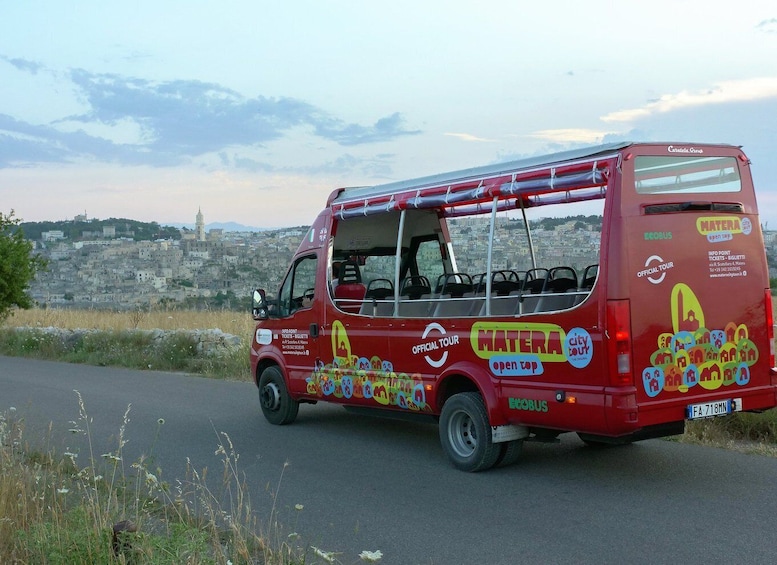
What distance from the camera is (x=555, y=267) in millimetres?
8617

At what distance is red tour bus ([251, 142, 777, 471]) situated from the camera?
7.01 metres

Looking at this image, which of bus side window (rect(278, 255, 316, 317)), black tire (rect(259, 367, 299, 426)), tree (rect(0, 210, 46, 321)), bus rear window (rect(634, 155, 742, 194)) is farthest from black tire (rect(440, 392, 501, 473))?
tree (rect(0, 210, 46, 321))

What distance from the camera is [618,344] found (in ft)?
22.5

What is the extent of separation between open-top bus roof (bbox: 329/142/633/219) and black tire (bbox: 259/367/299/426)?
2395 millimetres

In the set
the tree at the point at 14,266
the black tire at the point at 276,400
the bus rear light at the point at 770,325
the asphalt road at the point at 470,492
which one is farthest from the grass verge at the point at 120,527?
the tree at the point at 14,266

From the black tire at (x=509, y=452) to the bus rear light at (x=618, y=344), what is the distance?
1.62 meters

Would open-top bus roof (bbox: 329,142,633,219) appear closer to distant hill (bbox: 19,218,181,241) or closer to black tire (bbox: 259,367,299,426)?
black tire (bbox: 259,367,299,426)

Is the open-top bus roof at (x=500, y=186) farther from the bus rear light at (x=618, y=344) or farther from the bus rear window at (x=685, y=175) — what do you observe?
the bus rear light at (x=618, y=344)

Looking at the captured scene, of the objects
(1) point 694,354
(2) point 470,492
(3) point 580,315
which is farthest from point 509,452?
(1) point 694,354

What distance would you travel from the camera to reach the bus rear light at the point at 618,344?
6.84 m

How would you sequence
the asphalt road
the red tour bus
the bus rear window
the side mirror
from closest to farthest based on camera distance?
the asphalt road
the red tour bus
the bus rear window
the side mirror

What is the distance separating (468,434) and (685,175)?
3090mm

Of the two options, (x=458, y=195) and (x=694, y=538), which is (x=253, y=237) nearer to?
(x=458, y=195)

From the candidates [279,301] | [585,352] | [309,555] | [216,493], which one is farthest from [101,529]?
[279,301]
